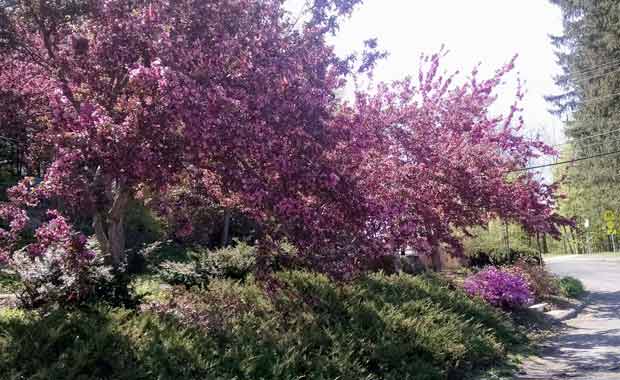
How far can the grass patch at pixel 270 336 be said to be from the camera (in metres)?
5.38

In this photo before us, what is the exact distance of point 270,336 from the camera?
22.7 feet

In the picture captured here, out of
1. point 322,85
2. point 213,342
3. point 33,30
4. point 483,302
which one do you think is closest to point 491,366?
point 483,302

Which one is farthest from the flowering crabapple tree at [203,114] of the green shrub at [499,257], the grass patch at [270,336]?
the green shrub at [499,257]

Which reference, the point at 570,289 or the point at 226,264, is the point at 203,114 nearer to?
the point at 226,264

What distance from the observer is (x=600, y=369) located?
25.6 feet

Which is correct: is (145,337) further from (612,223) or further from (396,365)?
(612,223)

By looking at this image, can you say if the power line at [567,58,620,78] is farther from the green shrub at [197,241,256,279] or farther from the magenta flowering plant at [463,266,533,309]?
the green shrub at [197,241,256,279]

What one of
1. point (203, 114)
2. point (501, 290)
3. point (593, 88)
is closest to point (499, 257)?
point (501, 290)

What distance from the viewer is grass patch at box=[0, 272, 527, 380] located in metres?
5.38

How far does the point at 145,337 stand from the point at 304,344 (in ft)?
6.77

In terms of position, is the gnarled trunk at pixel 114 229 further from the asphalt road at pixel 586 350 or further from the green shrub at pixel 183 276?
the asphalt road at pixel 586 350

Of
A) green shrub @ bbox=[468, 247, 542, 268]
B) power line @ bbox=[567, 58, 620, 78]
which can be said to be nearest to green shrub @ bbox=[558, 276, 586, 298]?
green shrub @ bbox=[468, 247, 542, 268]

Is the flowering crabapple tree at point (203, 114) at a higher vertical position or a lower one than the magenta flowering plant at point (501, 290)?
higher

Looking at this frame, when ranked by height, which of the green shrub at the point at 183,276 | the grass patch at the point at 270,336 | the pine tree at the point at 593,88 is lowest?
the grass patch at the point at 270,336
